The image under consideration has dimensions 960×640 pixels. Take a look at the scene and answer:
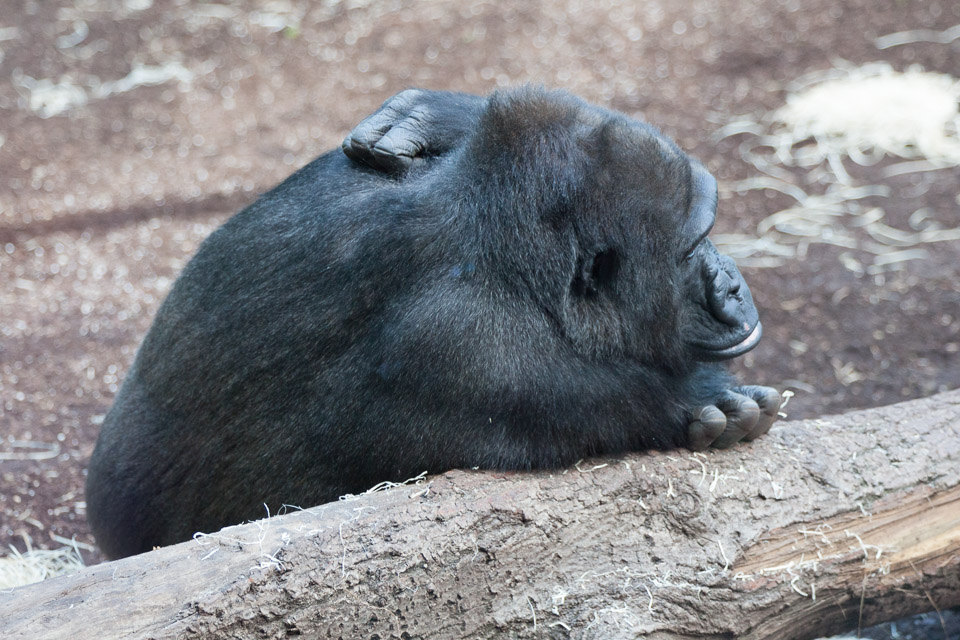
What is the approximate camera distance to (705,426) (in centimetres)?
306

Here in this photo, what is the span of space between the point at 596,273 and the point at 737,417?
0.69 meters

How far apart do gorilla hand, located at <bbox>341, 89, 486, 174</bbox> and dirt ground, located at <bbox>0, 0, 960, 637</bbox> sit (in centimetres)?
223

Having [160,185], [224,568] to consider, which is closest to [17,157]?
[160,185]

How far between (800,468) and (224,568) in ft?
6.09

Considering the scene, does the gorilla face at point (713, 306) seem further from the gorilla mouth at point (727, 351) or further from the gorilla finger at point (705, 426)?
the gorilla finger at point (705, 426)

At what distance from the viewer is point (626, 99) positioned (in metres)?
7.66

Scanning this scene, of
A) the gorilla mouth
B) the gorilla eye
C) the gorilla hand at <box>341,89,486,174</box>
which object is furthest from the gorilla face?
the gorilla hand at <box>341,89,486,174</box>

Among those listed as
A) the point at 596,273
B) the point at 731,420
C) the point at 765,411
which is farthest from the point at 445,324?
the point at 765,411

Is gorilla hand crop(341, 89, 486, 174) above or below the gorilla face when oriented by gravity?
above

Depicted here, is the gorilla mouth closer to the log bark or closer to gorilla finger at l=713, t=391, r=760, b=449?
gorilla finger at l=713, t=391, r=760, b=449

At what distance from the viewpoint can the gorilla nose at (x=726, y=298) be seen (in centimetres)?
322

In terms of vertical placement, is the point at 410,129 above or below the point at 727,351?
above

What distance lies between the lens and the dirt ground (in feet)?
16.3

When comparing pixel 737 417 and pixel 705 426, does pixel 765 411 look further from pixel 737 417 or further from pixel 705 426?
pixel 705 426
